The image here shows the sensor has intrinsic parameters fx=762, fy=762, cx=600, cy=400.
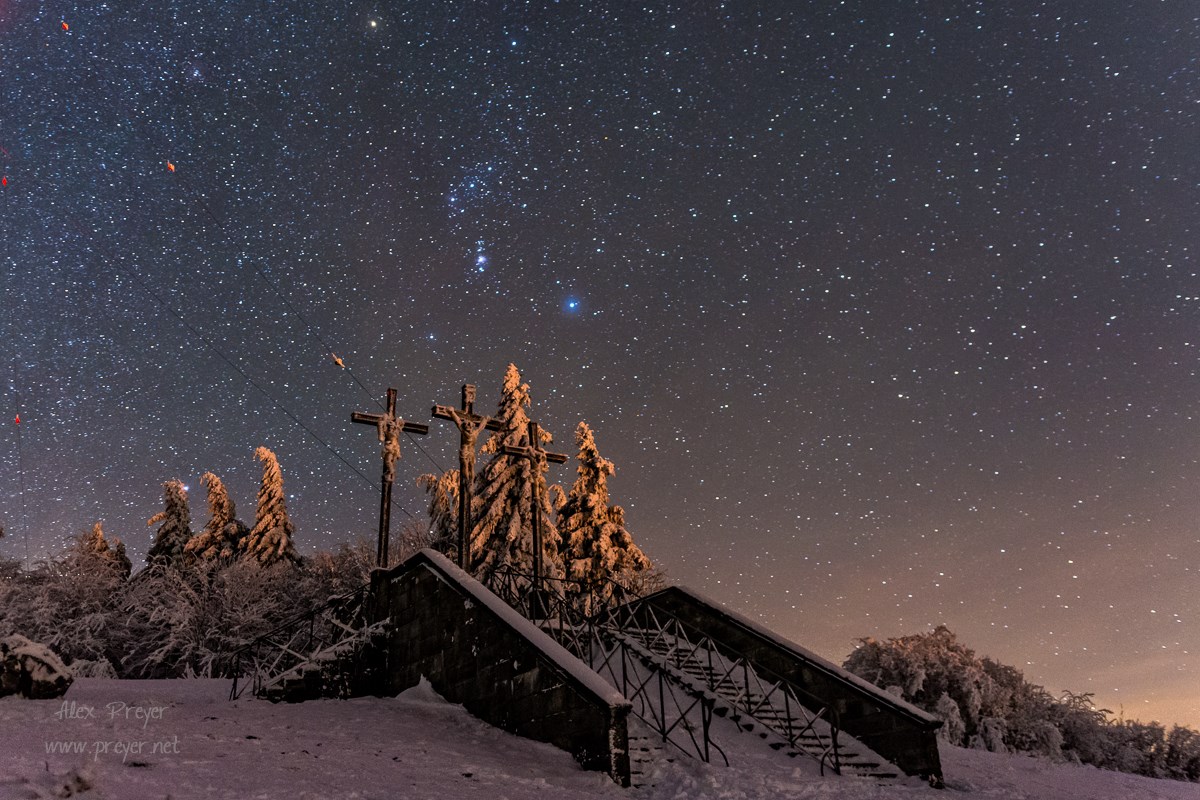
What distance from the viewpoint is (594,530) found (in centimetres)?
3631

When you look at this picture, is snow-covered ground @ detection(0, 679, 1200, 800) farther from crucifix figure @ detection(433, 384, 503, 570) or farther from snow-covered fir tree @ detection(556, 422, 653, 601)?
snow-covered fir tree @ detection(556, 422, 653, 601)

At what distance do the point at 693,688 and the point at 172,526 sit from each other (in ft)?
136

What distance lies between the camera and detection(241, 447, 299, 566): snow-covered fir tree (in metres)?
41.3

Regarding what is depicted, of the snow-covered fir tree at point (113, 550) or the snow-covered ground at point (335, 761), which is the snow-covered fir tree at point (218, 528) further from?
the snow-covered ground at point (335, 761)

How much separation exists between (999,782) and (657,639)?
289 inches

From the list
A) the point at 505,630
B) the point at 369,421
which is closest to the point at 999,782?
the point at 505,630

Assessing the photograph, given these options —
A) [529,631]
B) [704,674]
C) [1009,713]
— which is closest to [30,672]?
[529,631]

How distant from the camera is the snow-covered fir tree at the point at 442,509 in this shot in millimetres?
40906

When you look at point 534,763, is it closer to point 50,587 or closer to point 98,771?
point 98,771

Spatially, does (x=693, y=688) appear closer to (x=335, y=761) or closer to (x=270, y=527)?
(x=335, y=761)

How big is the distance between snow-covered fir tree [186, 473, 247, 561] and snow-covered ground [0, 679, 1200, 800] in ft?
105

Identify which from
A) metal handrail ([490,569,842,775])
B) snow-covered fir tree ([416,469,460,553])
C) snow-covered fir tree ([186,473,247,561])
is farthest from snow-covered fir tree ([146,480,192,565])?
metal handrail ([490,569,842,775])

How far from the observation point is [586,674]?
11.2 meters

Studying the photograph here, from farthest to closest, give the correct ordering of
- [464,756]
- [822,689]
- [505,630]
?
[822,689] < [505,630] < [464,756]
